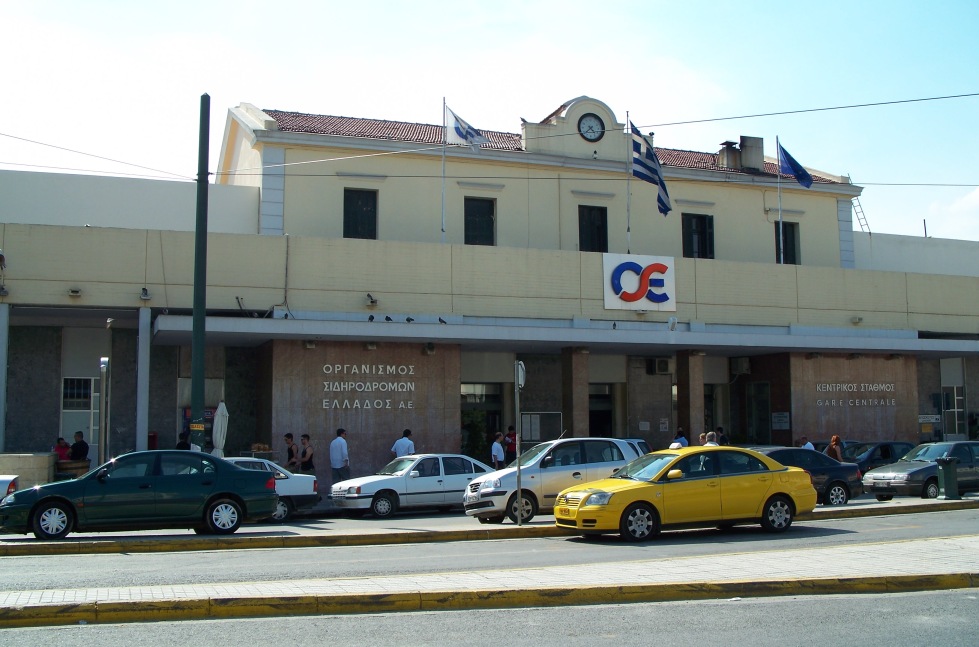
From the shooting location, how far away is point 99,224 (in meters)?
28.5

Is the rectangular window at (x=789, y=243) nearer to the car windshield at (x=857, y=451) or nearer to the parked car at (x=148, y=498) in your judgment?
the car windshield at (x=857, y=451)

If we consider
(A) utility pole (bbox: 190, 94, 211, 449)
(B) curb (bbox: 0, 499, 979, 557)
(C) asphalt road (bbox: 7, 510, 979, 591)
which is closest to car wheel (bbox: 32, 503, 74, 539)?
(B) curb (bbox: 0, 499, 979, 557)

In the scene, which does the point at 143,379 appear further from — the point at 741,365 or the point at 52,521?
the point at 741,365

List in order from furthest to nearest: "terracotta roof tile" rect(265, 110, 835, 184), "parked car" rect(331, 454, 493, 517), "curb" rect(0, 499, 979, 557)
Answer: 1. "terracotta roof tile" rect(265, 110, 835, 184)
2. "parked car" rect(331, 454, 493, 517)
3. "curb" rect(0, 499, 979, 557)

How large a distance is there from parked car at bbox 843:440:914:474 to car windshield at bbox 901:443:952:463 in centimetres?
240

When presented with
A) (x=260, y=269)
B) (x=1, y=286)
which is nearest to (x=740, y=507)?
(x=260, y=269)

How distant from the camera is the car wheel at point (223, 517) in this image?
55.2 ft

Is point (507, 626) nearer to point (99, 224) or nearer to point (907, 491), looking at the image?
point (907, 491)

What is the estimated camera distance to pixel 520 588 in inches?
399

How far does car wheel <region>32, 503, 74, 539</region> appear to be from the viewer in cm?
1584

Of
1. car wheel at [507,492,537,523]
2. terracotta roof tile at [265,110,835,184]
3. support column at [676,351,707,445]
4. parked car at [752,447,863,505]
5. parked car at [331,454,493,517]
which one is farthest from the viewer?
terracotta roof tile at [265,110,835,184]

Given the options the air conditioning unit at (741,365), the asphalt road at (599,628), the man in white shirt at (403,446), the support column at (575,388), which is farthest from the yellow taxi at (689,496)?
the air conditioning unit at (741,365)

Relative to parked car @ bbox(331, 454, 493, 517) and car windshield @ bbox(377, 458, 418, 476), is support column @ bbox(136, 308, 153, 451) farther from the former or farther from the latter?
car windshield @ bbox(377, 458, 418, 476)

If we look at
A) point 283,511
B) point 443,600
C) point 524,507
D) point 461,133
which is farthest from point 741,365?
point 443,600
